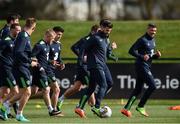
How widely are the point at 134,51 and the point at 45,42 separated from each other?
217 cm

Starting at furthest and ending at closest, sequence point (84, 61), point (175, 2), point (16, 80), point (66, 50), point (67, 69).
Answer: point (175, 2) → point (66, 50) → point (67, 69) → point (84, 61) → point (16, 80)

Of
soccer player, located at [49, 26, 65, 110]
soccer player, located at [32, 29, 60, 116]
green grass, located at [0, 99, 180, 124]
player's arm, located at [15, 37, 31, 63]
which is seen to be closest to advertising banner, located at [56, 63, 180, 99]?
green grass, located at [0, 99, 180, 124]

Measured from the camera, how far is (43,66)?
2481 centimetres

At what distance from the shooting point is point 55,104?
1000 inches

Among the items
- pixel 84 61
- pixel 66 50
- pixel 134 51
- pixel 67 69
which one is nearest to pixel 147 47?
pixel 134 51

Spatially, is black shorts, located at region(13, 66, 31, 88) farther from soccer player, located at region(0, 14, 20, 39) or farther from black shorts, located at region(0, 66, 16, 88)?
soccer player, located at region(0, 14, 20, 39)

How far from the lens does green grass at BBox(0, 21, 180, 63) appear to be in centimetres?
4153

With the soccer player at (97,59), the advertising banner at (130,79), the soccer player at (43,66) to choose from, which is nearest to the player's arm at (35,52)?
the soccer player at (43,66)

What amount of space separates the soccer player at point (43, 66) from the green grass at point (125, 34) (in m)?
15.4

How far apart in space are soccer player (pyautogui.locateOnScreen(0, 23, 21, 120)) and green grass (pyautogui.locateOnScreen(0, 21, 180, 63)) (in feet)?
53.7

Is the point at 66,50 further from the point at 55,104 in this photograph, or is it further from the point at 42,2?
the point at 42,2

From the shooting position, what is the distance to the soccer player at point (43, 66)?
2450 centimetres

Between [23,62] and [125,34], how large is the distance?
2175cm

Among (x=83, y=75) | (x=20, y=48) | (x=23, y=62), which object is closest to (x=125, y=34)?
(x=83, y=75)
